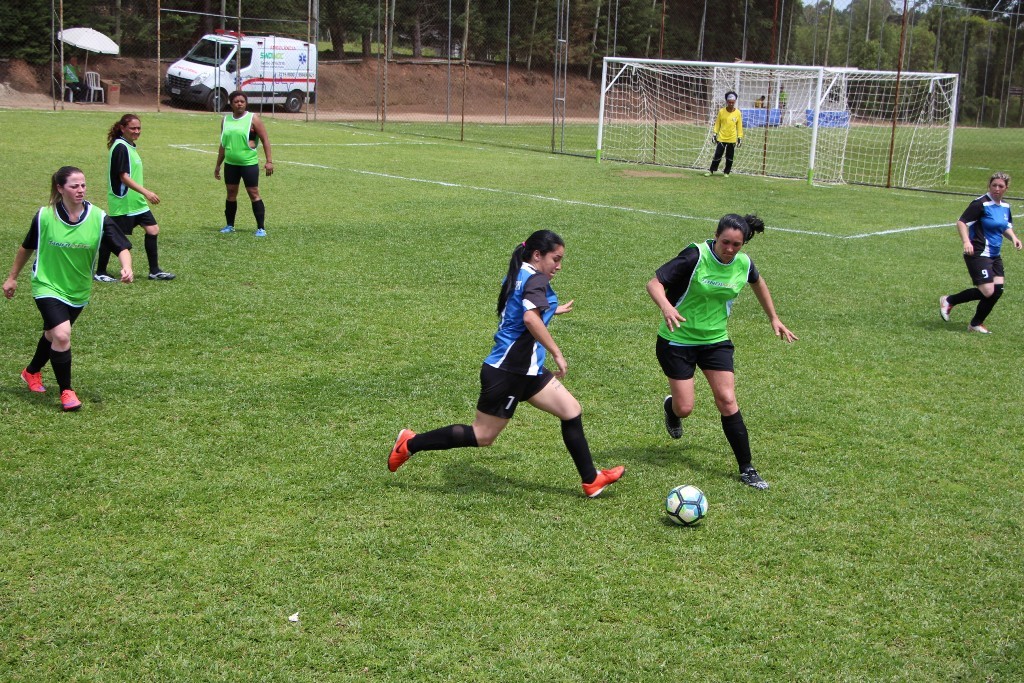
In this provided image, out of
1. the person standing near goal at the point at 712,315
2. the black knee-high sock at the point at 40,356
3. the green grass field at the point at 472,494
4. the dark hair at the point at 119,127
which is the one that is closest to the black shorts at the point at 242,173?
the green grass field at the point at 472,494

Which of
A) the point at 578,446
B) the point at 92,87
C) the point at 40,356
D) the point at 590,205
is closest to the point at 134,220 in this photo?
the point at 40,356

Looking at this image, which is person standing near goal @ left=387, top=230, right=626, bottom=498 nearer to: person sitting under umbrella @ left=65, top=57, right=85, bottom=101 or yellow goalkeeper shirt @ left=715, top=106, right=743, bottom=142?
yellow goalkeeper shirt @ left=715, top=106, right=743, bottom=142

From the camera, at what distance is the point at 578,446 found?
642 cm

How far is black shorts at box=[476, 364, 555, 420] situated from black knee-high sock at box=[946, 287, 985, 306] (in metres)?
7.12

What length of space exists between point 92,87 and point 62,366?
3611 cm

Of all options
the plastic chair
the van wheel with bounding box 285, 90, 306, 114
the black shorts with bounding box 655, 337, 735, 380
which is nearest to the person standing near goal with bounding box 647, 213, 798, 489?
the black shorts with bounding box 655, 337, 735, 380

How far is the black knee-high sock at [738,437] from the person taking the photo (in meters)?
6.80

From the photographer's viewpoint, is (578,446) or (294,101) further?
(294,101)

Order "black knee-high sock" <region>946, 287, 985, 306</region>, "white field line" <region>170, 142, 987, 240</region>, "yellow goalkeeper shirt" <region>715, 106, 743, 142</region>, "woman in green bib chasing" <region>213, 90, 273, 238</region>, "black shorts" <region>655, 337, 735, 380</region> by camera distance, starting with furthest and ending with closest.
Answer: "yellow goalkeeper shirt" <region>715, 106, 743, 142</region> → "white field line" <region>170, 142, 987, 240</region> → "woman in green bib chasing" <region>213, 90, 273, 238</region> → "black knee-high sock" <region>946, 287, 985, 306</region> → "black shorts" <region>655, 337, 735, 380</region>

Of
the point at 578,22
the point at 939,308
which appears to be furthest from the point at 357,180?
the point at 578,22

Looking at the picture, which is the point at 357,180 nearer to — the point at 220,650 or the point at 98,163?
the point at 98,163

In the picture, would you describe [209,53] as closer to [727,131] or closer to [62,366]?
[727,131]

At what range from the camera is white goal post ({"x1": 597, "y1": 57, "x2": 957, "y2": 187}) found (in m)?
28.4

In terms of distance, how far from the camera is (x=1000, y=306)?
41.7 feet
